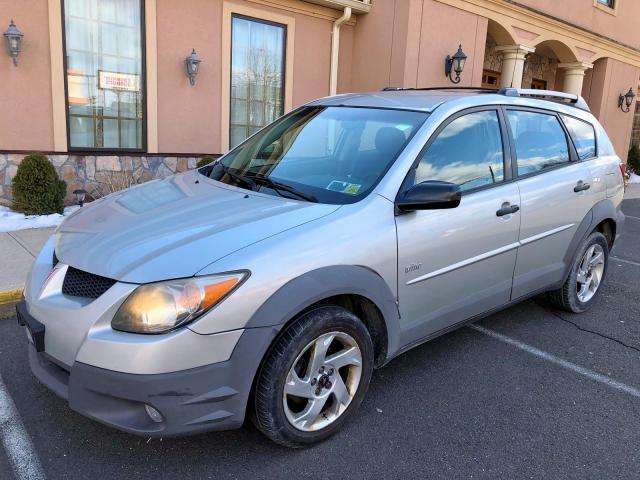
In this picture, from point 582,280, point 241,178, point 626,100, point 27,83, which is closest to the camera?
point 241,178

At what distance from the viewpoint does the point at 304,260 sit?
253 cm

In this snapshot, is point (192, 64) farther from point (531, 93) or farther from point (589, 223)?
point (589, 223)

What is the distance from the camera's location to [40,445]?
8.83 ft

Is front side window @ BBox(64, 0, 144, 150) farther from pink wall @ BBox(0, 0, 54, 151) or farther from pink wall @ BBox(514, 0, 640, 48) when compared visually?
pink wall @ BBox(514, 0, 640, 48)

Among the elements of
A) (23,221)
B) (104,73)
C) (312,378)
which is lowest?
(23,221)

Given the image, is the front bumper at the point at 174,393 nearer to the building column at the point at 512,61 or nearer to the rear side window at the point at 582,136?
the rear side window at the point at 582,136

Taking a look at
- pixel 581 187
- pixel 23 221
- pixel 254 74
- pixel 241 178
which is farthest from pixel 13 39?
pixel 581 187

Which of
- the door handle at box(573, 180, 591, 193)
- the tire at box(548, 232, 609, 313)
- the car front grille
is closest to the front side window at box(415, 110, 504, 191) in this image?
the door handle at box(573, 180, 591, 193)

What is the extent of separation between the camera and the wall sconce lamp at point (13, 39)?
6.75 metres

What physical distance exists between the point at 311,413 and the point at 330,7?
346 inches

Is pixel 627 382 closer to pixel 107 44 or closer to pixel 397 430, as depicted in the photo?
pixel 397 430

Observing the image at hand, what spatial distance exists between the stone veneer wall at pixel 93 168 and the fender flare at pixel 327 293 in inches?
248

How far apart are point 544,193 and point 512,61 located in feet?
31.3

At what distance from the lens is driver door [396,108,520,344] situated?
9.97ft
